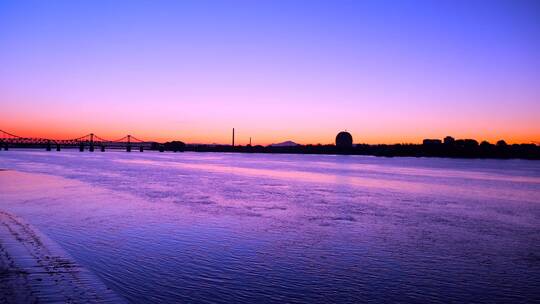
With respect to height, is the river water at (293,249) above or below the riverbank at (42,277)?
below

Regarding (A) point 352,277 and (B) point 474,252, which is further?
(B) point 474,252

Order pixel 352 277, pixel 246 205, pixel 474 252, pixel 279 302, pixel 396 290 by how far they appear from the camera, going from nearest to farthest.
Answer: pixel 279 302 < pixel 396 290 < pixel 352 277 < pixel 474 252 < pixel 246 205

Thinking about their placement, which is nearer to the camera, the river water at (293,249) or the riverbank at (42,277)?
the riverbank at (42,277)

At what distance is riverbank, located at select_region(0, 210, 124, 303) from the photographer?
6438mm

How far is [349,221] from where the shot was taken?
50.4ft

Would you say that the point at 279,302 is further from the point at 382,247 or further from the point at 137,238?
the point at 137,238

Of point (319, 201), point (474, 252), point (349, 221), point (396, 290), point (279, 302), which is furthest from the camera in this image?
point (319, 201)

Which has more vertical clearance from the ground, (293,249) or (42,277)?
(42,277)

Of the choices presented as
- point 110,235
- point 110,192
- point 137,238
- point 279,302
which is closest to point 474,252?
point 279,302

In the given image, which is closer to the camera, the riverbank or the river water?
the riverbank

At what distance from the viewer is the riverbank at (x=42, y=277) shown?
21.1 ft

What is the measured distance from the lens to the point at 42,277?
23.9ft

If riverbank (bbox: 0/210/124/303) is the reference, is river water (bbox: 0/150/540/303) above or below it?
below

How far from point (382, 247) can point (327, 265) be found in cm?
247
